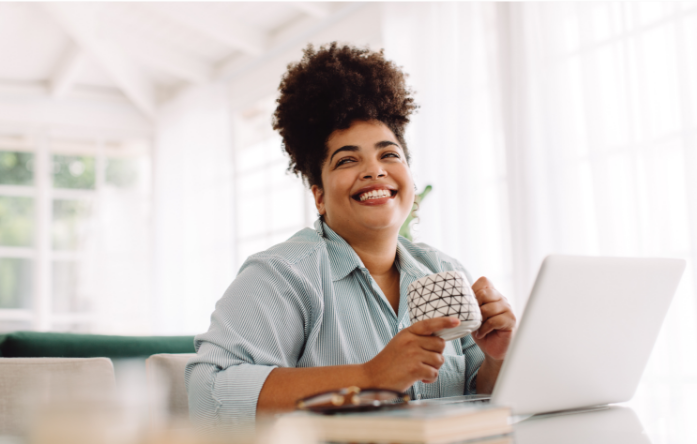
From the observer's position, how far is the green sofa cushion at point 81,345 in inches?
64.3

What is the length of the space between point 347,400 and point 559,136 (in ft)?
8.65

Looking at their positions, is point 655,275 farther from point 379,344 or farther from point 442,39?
point 442,39

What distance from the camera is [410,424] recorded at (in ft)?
1.71

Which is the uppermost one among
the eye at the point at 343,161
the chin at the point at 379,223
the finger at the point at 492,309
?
the eye at the point at 343,161

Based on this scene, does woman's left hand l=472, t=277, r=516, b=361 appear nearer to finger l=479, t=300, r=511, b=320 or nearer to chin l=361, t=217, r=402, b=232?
finger l=479, t=300, r=511, b=320

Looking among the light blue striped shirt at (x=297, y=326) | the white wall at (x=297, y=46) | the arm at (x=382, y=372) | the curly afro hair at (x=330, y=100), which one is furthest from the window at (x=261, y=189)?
the arm at (x=382, y=372)

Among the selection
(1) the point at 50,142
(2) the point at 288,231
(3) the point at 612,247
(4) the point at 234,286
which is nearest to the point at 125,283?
(1) the point at 50,142

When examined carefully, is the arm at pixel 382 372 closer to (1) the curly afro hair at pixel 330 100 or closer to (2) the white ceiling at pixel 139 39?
(1) the curly afro hair at pixel 330 100

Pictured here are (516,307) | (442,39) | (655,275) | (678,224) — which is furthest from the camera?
(442,39)

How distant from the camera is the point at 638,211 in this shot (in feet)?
8.65

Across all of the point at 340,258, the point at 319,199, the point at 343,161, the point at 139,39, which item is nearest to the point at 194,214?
the point at 139,39

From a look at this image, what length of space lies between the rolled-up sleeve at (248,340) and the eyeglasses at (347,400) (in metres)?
0.39

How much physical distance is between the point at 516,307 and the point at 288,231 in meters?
2.48

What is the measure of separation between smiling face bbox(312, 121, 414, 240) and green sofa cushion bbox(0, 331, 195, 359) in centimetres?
64
